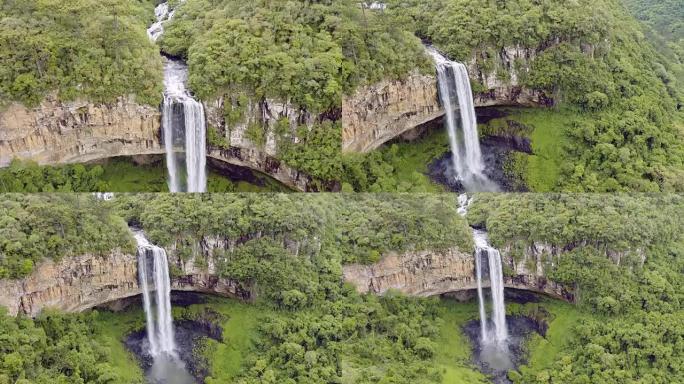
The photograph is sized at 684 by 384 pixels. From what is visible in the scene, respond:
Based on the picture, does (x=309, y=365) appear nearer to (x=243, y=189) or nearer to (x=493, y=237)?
(x=243, y=189)

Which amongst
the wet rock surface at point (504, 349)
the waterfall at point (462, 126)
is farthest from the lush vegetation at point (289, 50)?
the wet rock surface at point (504, 349)

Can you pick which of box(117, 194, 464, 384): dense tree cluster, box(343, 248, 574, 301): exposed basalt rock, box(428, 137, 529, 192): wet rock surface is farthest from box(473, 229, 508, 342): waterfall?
box(117, 194, 464, 384): dense tree cluster

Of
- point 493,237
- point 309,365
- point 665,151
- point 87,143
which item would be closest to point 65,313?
point 87,143

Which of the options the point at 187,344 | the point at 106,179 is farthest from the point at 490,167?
the point at 106,179

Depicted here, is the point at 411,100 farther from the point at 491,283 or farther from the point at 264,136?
the point at 491,283

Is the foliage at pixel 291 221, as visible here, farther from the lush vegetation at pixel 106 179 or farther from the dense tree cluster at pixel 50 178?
the dense tree cluster at pixel 50 178

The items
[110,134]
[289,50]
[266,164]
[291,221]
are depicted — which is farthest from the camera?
[266,164]

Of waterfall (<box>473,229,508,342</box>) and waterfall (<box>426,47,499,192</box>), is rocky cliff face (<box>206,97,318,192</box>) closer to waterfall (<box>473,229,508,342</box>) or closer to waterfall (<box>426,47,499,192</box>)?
waterfall (<box>426,47,499,192</box>)
